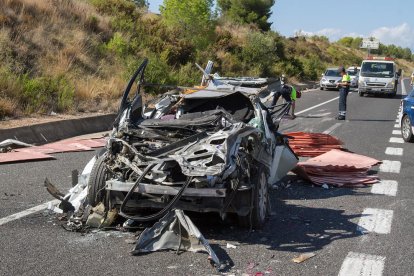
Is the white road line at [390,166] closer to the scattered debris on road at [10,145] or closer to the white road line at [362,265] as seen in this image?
the white road line at [362,265]

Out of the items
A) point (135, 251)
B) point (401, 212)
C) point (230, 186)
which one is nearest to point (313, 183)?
point (401, 212)

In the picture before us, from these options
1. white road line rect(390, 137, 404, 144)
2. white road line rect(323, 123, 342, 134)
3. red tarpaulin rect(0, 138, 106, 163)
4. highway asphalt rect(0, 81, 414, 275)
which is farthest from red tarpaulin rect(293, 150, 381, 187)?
white road line rect(323, 123, 342, 134)

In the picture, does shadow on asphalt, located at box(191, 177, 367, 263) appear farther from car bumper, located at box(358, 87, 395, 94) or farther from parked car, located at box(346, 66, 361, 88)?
parked car, located at box(346, 66, 361, 88)

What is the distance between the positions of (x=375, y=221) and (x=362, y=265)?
5.17 ft

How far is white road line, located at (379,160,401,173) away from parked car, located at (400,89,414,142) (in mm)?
2834

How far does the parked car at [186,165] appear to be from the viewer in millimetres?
5148

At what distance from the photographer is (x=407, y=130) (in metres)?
13.2

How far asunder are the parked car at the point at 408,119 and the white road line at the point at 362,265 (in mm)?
8531

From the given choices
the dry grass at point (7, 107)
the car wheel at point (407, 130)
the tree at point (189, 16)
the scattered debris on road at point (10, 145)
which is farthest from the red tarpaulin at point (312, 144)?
the tree at point (189, 16)

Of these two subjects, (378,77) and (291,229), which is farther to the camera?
(378,77)

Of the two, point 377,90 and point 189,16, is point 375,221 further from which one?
point 189,16

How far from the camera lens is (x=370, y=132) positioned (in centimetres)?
1516

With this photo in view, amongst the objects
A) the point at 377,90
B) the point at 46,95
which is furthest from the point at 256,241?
the point at 377,90

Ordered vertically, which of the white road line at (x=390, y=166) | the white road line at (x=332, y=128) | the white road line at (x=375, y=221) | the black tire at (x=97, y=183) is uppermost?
the black tire at (x=97, y=183)
